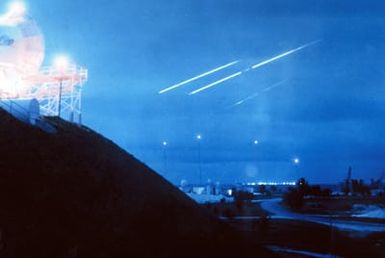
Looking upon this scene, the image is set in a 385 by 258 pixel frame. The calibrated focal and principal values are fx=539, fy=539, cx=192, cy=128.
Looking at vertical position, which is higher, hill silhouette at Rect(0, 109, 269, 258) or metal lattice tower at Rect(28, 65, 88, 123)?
metal lattice tower at Rect(28, 65, 88, 123)

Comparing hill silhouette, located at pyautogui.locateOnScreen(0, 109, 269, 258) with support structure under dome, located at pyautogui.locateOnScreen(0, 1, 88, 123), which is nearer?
hill silhouette, located at pyautogui.locateOnScreen(0, 109, 269, 258)

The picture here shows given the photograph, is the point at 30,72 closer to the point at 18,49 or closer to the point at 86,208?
the point at 18,49

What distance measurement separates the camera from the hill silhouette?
1770cm

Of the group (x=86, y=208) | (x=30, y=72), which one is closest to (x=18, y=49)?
(x=30, y=72)

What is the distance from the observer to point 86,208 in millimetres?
20953

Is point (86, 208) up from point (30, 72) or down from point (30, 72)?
down

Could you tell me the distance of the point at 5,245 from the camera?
16.0 m

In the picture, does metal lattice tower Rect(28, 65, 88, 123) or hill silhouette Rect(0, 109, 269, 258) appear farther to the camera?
metal lattice tower Rect(28, 65, 88, 123)

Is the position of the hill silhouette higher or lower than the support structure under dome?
lower

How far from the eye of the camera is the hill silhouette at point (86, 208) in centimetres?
1770

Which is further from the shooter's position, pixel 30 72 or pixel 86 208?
pixel 30 72

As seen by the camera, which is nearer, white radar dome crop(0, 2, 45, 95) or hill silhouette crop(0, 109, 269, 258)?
hill silhouette crop(0, 109, 269, 258)

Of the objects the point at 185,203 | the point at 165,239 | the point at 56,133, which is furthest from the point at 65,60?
the point at 165,239

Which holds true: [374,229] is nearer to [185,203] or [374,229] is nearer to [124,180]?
[185,203]
